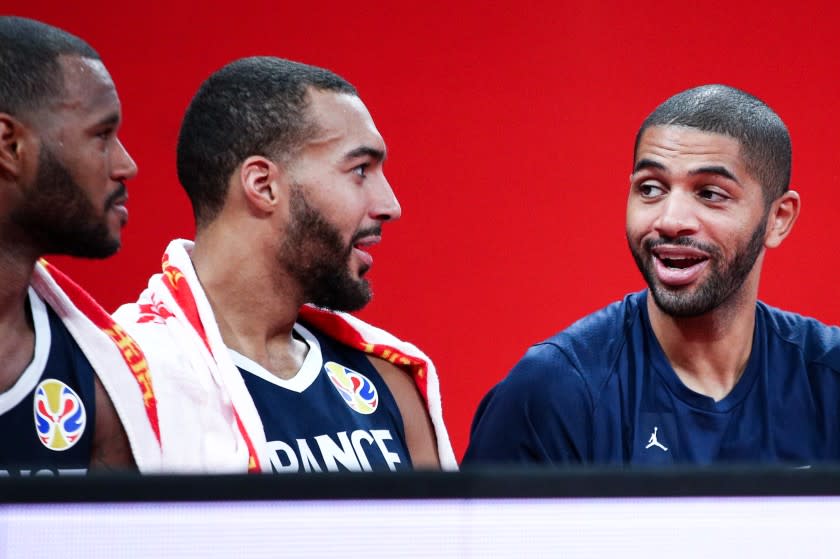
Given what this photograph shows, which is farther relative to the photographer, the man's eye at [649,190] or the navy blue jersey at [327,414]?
the man's eye at [649,190]

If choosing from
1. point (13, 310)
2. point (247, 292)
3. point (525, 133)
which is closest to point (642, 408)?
point (247, 292)

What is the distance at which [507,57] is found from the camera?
84.8 inches

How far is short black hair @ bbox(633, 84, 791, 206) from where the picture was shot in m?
1.42

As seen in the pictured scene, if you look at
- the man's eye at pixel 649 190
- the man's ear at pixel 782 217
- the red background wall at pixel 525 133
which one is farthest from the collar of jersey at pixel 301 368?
the red background wall at pixel 525 133

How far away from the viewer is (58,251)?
105 cm

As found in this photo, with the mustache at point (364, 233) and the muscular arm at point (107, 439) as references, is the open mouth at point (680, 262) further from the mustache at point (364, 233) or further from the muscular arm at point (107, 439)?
the muscular arm at point (107, 439)

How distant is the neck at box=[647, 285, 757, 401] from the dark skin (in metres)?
0.69

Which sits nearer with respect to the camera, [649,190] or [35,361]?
[35,361]

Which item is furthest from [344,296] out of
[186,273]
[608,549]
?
[608,549]

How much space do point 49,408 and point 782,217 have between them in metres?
0.98

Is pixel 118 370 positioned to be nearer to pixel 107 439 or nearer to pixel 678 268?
pixel 107 439

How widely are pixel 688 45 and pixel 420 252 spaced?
642 mm

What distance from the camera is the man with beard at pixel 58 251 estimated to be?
997mm

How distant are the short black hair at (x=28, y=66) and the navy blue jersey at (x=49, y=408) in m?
0.18
